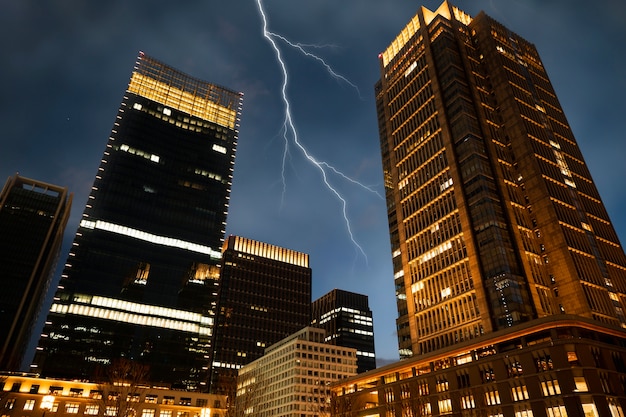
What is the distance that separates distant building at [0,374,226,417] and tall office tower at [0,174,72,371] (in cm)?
7392

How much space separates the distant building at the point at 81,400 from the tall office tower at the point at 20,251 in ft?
243

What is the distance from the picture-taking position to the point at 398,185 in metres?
131

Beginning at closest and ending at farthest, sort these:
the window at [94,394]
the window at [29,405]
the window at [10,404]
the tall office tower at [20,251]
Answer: the window at [10,404] → the window at [29,405] → the window at [94,394] → the tall office tower at [20,251]

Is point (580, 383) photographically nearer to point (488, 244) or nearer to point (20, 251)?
point (488, 244)

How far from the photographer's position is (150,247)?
137250mm

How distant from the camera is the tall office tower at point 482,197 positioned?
9494 cm

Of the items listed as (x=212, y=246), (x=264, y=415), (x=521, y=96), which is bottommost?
(x=264, y=415)

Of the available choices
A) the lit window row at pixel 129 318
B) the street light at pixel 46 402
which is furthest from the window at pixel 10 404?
the lit window row at pixel 129 318

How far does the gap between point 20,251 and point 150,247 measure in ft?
256

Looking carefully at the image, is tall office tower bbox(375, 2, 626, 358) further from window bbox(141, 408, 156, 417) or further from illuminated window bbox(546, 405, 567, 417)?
window bbox(141, 408, 156, 417)

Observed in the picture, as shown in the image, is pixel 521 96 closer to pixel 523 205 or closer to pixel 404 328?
pixel 523 205

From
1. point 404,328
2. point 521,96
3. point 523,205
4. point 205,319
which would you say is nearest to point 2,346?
point 205,319

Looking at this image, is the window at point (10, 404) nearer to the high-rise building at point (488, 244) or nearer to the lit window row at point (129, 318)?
the lit window row at point (129, 318)

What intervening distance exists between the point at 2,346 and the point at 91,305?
7183 cm
